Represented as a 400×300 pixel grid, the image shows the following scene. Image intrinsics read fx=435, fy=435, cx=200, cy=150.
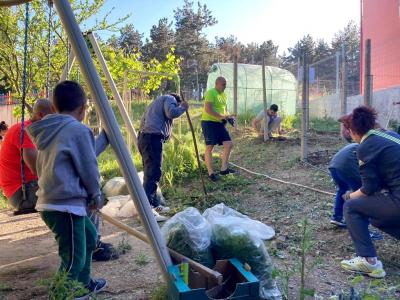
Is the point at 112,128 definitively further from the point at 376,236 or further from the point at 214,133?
the point at 214,133

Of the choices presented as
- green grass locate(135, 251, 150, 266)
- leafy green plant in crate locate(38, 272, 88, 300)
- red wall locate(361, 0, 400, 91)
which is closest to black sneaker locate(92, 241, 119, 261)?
green grass locate(135, 251, 150, 266)

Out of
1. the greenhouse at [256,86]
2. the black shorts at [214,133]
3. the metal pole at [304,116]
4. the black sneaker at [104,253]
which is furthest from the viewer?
the greenhouse at [256,86]

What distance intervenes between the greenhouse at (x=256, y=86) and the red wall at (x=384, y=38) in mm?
3319

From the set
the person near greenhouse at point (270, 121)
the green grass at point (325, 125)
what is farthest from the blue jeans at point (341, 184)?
the green grass at point (325, 125)

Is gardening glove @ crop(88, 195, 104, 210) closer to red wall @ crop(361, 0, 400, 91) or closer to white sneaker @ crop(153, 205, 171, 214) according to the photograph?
white sneaker @ crop(153, 205, 171, 214)

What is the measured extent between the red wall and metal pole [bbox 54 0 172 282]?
1170 centimetres

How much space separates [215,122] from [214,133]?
0.63 feet

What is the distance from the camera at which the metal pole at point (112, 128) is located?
243cm

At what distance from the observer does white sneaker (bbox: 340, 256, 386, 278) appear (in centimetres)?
359

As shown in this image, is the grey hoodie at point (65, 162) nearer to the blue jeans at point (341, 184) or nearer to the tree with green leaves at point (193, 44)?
the blue jeans at point (341, 184)

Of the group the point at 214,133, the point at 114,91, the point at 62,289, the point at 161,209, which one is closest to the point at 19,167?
the point at 114,91

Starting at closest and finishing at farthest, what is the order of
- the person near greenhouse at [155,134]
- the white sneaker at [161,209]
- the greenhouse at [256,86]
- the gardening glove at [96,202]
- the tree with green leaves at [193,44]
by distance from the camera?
1. the gardening glove at [96,202]
2. the person near greenhouse at [155,134]
3. the white sneaker at [161,209]
4. the greenhouse at [256,86]
5. the tree with green leaves at [193,44]

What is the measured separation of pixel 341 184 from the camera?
4.61 meters

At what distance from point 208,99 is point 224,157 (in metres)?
1.05
